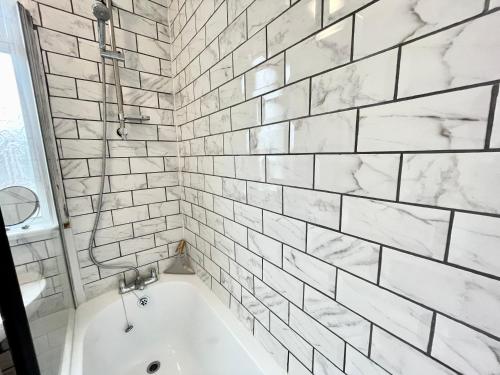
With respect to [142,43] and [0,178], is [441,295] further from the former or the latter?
[142,43]

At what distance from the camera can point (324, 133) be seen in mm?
511

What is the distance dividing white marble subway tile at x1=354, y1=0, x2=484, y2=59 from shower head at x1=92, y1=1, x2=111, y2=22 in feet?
3.32

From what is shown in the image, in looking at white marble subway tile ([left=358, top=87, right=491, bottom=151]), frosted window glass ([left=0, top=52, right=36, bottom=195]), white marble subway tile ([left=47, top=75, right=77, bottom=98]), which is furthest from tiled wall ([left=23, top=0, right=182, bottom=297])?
white marble subway tile ([left=358, top=87, right=491, bottom=151])

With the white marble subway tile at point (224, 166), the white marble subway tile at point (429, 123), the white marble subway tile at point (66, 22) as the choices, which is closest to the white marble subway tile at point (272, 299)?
the white marble subway tile at point (224, 166)

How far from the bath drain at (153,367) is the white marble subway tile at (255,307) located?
0.82 m

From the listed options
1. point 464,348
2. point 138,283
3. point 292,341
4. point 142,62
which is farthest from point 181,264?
point 464,348

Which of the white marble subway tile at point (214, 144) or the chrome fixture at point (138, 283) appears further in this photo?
the chrome fixture at point (138, 283)

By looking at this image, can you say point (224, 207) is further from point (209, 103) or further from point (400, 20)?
point (400, 20)

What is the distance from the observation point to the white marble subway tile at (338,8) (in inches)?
16.6

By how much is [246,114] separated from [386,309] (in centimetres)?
67

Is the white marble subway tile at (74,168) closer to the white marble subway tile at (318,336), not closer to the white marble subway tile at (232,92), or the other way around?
the white marble subway tile at (232,92)

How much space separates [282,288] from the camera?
70 cm

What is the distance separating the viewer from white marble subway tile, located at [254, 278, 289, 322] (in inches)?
27.8

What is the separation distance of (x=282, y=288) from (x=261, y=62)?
731 millimetres
